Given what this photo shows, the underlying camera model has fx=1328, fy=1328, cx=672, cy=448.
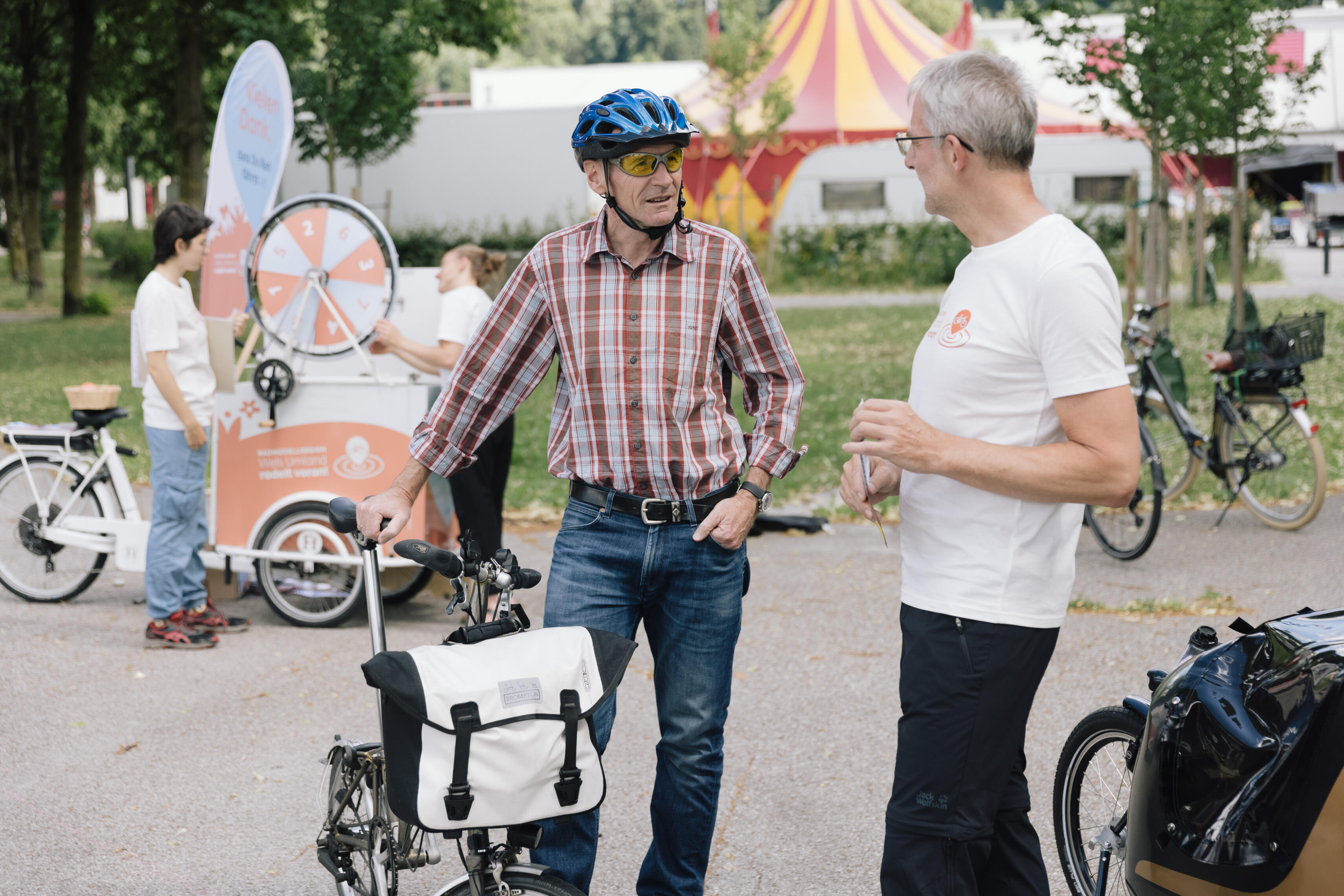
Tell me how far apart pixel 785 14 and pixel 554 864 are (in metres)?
27.2

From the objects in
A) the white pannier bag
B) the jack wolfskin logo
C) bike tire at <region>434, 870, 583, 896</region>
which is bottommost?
bike tire at <region>434, 870, 583, 896</region>

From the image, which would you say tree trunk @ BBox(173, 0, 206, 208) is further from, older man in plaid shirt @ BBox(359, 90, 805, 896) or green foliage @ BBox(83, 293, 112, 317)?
older man in plaid shirt @ BBox(359, 90, 805, 896)

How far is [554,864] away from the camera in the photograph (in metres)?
2.91

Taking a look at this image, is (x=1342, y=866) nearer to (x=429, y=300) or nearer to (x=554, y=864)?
(x=554, y=864)

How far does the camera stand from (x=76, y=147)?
25.7 metres

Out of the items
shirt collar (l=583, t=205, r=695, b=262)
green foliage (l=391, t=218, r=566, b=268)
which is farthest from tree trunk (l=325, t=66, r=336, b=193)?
shirt collar (l=583, t=205, r=695, b=262)

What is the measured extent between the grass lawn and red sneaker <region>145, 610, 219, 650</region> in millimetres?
3180

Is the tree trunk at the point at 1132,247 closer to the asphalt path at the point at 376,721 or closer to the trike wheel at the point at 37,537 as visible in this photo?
the asphalt path at the point at 376,721

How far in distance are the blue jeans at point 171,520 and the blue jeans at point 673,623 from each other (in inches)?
142

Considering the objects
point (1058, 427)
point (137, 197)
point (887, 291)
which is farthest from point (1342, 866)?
point (137, 197)

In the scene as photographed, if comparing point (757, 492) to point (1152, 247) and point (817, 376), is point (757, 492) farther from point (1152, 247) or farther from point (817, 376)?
point (817, 376)

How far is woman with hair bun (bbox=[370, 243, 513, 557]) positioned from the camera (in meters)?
6.42

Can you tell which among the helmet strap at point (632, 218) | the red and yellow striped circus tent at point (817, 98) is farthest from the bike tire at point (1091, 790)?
the red and yellow striped circus tent at point (817, 98)

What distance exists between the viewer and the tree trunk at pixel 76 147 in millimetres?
22797
